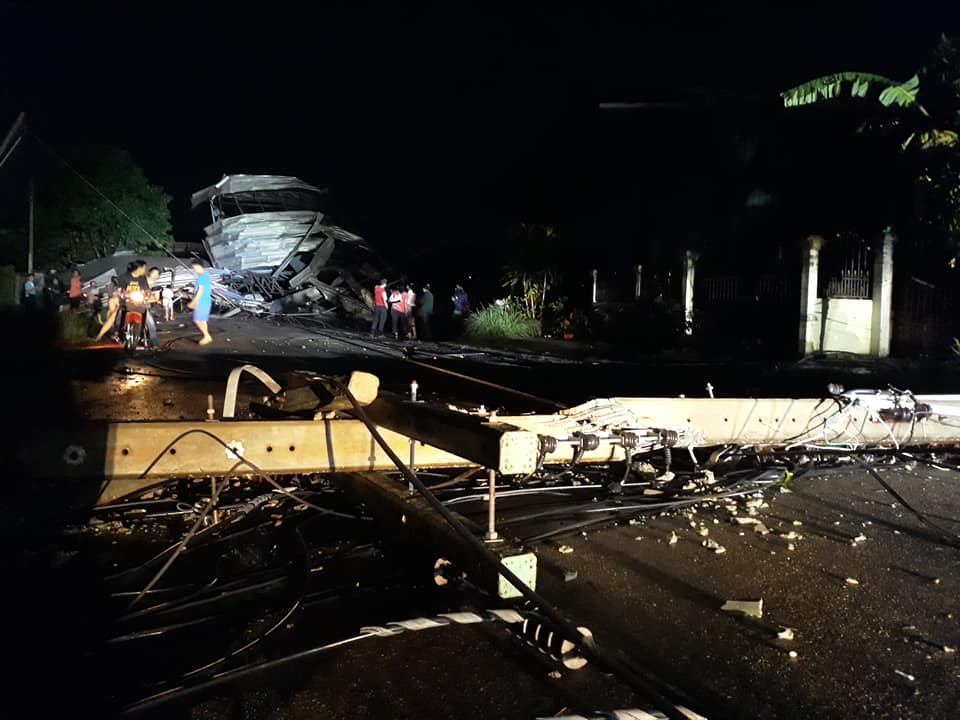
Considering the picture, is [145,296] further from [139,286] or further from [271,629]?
[271,629]

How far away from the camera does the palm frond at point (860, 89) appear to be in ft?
43.5

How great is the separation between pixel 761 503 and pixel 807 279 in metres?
12.3

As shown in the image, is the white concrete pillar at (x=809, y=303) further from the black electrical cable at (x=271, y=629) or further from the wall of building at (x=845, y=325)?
the black electrical cable at (x=271, y=629)

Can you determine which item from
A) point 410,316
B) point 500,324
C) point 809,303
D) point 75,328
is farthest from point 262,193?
point 809,303

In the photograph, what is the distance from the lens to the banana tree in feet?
43.5

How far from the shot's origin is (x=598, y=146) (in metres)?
25.2

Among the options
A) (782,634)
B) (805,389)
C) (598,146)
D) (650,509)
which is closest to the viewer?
(782,634)

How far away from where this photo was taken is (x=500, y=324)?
22.2 meters

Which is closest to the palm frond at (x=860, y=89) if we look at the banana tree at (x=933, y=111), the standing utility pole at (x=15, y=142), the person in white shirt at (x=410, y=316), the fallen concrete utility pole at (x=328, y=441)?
the banana tree at (x=933, y=111)

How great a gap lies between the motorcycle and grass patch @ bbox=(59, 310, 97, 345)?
2.50 meters

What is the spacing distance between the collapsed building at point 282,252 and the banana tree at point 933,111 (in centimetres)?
1920

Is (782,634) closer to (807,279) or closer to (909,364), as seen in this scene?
(909,364)

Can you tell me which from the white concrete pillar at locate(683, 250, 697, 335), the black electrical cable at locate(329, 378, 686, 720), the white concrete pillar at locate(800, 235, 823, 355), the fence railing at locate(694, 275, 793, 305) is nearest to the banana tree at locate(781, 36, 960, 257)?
the white concrete pillar at locate(800, 235, 823, 355)

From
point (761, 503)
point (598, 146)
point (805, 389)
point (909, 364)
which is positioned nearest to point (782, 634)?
point (761, 503)
